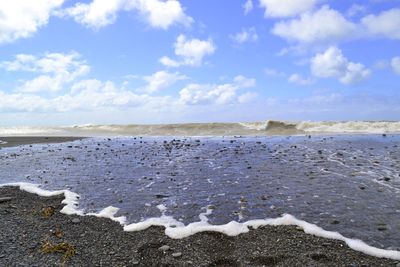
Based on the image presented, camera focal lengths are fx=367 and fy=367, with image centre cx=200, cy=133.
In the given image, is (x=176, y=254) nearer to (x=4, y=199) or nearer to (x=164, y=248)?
(x=164, y=248)

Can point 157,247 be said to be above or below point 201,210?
below

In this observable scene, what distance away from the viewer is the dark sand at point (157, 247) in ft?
28.0

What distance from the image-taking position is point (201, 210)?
12812 millimetres

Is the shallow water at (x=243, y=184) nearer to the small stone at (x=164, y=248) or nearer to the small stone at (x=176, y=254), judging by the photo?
the small stone at (x=164, y=248)

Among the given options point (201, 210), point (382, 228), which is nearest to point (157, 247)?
point (201, 210)

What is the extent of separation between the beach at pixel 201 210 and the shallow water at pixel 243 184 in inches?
1.8

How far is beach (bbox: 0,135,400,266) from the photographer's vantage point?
29.2ft

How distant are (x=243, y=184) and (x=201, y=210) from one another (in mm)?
4271

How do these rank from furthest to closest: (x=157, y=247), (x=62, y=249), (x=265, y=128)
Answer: (x=265, y=128), (x=157, y=247), (x=62, y=249)

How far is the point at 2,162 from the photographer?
25.7 metres

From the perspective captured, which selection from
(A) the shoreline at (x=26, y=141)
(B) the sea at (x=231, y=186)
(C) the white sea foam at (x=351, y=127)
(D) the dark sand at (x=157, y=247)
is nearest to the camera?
(D) the dark sand at (x=157, y=247)

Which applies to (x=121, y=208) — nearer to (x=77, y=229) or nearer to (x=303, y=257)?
(x=77, y=229)

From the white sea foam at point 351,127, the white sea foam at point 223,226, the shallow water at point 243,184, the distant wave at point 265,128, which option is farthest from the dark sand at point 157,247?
the white sea foam at point 351,127

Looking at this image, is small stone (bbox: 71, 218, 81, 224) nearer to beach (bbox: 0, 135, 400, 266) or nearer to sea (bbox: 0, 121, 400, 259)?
beach (bbox: 0, 135, 400, 266)
